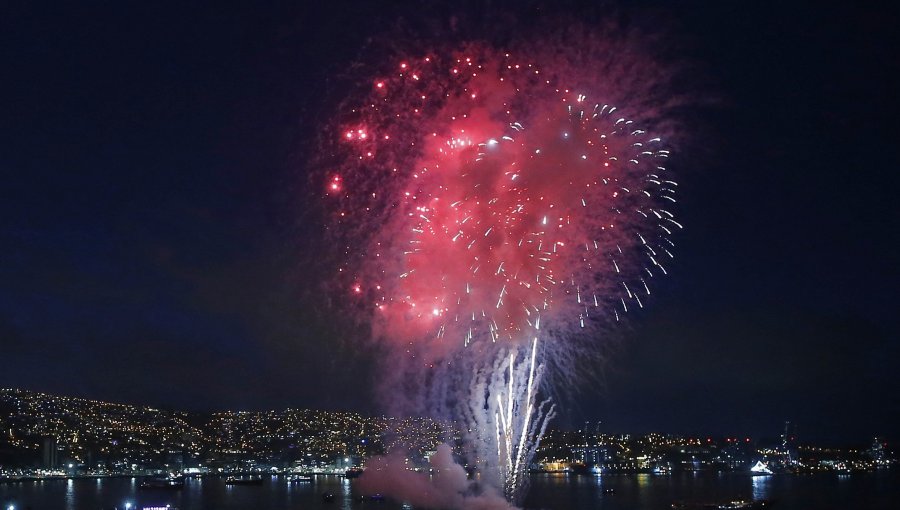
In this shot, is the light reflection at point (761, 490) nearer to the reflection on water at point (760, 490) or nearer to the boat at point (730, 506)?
the reflection on water at point (760, 490)

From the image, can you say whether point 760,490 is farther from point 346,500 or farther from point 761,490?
point 346,500

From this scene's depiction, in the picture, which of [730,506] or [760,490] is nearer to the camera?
[730,506]

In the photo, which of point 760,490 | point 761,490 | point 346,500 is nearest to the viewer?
point 346,500

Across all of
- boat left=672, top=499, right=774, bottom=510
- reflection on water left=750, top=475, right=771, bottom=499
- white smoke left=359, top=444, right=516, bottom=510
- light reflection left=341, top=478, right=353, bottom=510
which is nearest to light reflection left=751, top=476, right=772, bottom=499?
reflection on water left=750, top=475, right=771, bottom=499

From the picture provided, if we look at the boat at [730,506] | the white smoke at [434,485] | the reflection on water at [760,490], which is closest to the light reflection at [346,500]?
the white smoke at [434,485]

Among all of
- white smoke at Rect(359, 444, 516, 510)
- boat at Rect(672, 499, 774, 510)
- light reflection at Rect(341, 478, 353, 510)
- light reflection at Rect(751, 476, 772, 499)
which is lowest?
light reflection at Rect(751, 476, 772, 499)

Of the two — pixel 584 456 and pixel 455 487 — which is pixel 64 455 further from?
pixel 455 487

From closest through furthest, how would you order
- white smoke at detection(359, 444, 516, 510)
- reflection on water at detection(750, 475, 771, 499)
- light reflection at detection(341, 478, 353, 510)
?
white smoke at detection(359, 444, 516, 510)
light reflection at detection(341, 478, 353, 510)
reflection on water at detection(750, 475, 771, 499)

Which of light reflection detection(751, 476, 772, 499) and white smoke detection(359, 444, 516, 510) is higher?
white smoke detection(359, 444, 516, 510)

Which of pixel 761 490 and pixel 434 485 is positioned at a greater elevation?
pixel 434 485

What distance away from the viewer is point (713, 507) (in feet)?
202

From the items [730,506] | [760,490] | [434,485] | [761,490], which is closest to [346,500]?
[434,485]

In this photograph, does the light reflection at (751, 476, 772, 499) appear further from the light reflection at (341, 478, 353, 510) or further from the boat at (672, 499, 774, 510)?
the light reflection at (341, 478, 353, 510)

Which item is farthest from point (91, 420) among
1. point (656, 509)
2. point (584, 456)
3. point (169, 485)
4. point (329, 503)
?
point (656, 509)
